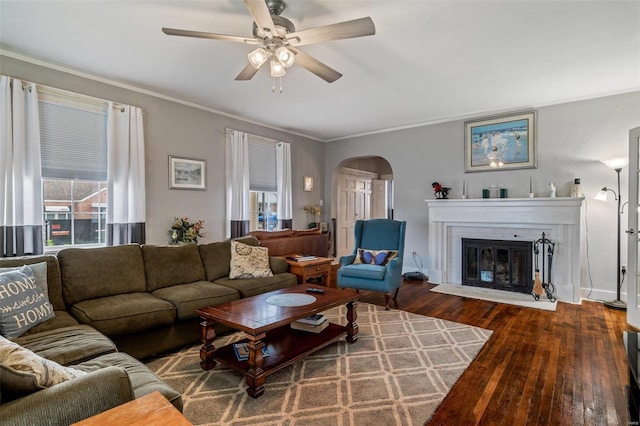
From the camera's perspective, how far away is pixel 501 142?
4.91 m

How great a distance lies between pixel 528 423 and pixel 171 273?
3.15 m

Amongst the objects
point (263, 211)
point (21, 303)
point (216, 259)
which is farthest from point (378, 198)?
point (21, 303)

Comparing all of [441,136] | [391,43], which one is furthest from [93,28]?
[441,136]

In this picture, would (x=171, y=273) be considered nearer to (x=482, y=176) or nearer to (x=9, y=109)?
(x=9, y=109)

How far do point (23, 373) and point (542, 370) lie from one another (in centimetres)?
314

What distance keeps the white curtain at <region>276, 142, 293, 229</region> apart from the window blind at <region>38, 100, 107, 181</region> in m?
2.76

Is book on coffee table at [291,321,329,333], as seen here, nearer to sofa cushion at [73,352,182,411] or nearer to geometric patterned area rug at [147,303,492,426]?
geometric patterned area rug at [147,303,492,426]

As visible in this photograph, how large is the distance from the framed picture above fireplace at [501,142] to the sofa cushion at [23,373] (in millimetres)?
5470

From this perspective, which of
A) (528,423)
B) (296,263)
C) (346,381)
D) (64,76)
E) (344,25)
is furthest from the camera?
(296,263)

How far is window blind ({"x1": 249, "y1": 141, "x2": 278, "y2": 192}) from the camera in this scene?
545 centimetres

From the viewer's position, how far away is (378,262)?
4.18 metres

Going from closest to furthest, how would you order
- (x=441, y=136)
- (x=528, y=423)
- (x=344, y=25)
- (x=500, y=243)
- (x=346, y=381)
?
1. (x=528, y=423)
2. (x=344, y=25)
3. (x=346, y=381)
4. (x=500, y=243)
5. (x=441, y=136)

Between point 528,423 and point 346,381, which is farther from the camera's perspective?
point 346,381

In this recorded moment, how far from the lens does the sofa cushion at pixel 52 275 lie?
243 cm
